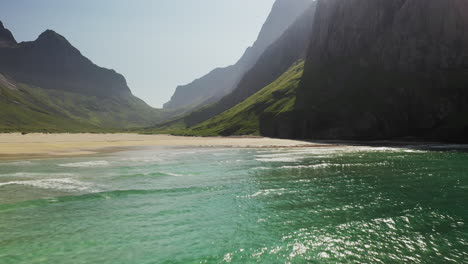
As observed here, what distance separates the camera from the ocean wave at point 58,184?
3095cm

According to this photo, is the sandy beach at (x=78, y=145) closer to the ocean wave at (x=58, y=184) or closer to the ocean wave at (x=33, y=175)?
the ocean wave at (x=33, y=175)

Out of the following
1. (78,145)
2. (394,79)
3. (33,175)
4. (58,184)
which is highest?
(394,79)

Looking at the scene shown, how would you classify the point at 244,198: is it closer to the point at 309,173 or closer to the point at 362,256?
the point at 362,256

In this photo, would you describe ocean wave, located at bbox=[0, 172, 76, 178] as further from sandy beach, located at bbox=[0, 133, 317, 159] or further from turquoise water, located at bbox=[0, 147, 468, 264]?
sandy beach, located at bbox=[0, 133, 317, 159]

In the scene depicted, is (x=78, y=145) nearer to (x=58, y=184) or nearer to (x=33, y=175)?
(x=33, y=175)

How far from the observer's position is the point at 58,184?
1284 inches

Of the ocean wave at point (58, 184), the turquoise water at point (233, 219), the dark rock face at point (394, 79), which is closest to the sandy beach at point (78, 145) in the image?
the dark rock face at point (394, 79)

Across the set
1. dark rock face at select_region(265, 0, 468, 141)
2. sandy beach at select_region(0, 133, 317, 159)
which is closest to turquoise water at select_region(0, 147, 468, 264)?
sandy beach at select_region(0, 133, 317, 159)

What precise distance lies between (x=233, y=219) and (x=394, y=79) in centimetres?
14603

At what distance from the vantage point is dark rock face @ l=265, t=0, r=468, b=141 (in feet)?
402

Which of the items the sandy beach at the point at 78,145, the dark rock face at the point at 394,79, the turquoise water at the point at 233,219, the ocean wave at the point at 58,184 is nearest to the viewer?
the turquoise water at the point at 233,219

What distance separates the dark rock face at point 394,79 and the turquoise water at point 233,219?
95005mm

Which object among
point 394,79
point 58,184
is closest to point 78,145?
point 58,184

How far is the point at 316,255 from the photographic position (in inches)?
609
